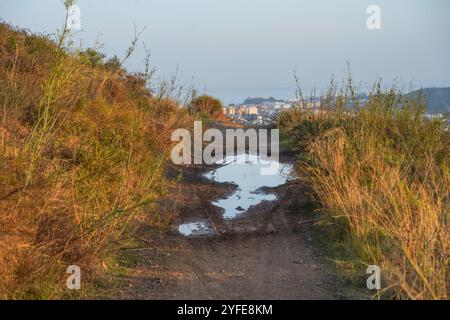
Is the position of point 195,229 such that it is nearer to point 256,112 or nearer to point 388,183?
point 388,183

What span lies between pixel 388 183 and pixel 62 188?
372 centimetres

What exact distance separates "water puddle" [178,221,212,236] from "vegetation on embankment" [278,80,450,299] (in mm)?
1651

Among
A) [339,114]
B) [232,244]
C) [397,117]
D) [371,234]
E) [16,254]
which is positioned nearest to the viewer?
[16,254]

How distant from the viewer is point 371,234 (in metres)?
6.13

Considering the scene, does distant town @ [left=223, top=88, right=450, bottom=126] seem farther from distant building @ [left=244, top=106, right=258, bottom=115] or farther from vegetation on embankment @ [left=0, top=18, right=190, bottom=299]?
vegetation on embankment @ [left=0, top=18, right=190, bottom=299]

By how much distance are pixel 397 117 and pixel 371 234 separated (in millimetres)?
4731

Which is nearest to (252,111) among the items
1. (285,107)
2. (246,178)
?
(285,107)

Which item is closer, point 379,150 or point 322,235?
point 322,235

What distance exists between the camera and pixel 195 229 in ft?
24.9

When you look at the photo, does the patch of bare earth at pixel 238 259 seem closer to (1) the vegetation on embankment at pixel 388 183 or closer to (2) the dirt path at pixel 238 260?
(2) the dirt path at pixel 238 260

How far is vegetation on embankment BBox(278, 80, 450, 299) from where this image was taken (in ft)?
15.9

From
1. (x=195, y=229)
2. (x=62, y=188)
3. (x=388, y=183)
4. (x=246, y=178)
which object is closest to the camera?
(x=62, y=188)
